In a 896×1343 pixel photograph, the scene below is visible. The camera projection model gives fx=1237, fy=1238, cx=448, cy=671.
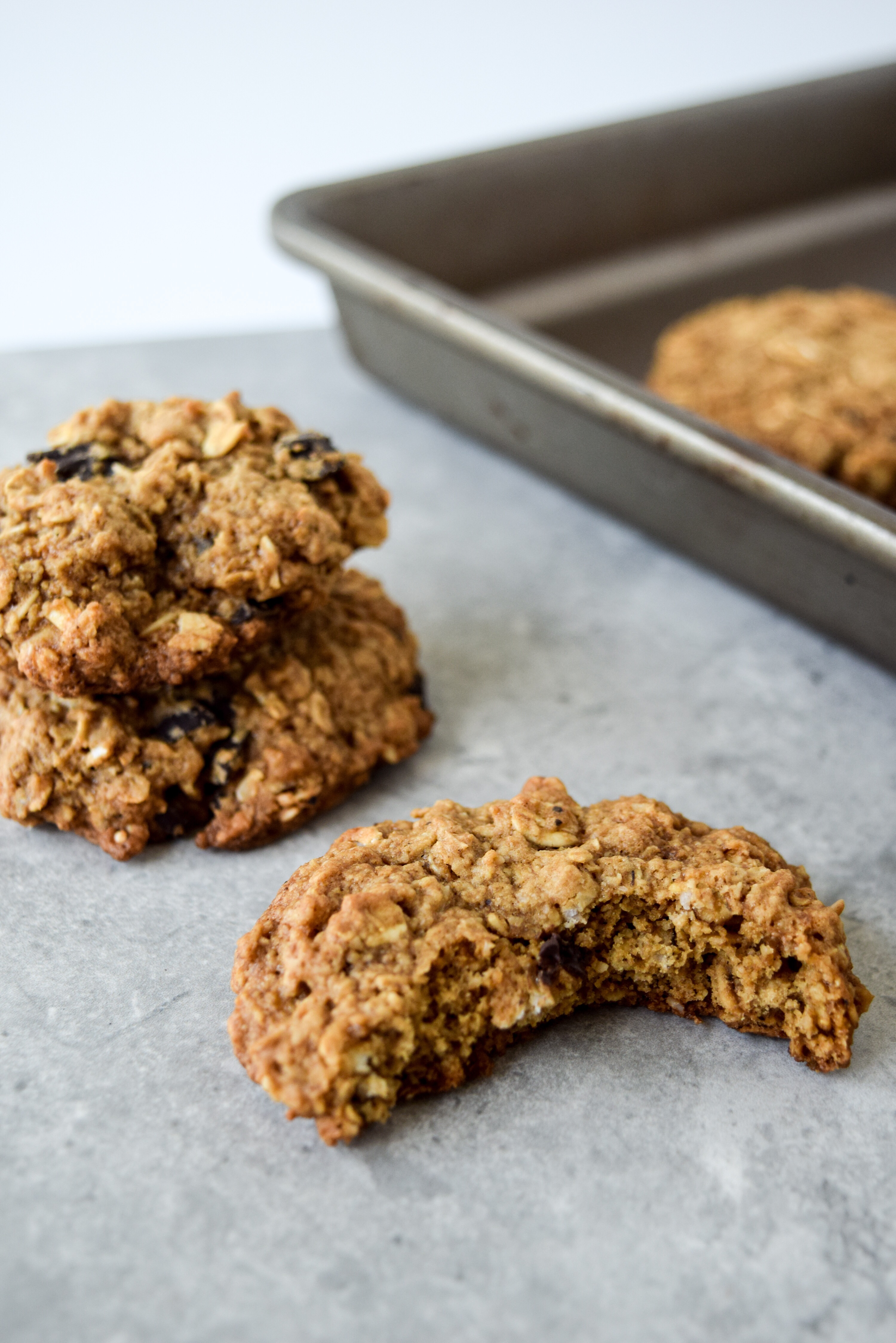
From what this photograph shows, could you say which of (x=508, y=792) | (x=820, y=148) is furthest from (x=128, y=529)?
(x=820, y=148)

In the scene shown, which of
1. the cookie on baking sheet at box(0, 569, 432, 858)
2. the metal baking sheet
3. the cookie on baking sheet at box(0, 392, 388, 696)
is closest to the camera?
the cookie on baking sheet at box(0, 392, 388, 696)

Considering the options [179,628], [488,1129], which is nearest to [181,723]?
[179,628]

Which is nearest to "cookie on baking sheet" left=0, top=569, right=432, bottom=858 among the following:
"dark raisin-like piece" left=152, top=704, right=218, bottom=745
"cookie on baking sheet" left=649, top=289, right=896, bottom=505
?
"dark raisin-like piece" left=152, top=704, right=218, bottom=745

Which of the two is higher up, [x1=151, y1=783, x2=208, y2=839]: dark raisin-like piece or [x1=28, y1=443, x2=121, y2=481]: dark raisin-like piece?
[x1=28, y1=443, x2=121, y2=481]: dark raisin-like piece

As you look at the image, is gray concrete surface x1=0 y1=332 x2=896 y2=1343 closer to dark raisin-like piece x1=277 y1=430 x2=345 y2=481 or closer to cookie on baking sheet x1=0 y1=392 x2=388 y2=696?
cookie on baking sheet x1=0 y1=392 x2=388 y2=696

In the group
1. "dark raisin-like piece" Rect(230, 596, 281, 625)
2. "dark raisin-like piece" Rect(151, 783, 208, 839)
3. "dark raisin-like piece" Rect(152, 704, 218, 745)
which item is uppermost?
"dark raisin-like piece" Rect(230, 596, 281, 625)

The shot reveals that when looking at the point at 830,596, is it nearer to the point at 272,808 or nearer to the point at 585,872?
the point at 585,872
